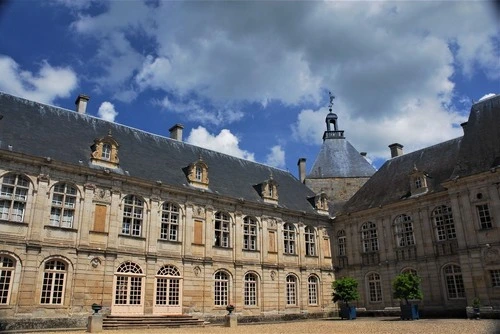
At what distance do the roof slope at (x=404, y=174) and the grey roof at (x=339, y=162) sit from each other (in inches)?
138

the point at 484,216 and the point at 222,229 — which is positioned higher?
the point at 222,229

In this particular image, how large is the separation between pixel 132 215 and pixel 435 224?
1538cm

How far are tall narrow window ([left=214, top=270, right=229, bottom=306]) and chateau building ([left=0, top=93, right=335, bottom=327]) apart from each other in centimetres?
5

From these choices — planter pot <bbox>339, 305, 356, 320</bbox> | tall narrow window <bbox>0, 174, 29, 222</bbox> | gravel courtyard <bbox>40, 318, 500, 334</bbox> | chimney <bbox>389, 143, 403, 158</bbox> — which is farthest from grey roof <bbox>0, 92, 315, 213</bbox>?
gravel courtyard <bbox>40, 318, 500, 334</bbox>

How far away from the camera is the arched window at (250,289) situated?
2231cm

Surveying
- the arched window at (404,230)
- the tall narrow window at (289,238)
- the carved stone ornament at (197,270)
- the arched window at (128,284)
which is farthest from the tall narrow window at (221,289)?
the arched window at (404,230)

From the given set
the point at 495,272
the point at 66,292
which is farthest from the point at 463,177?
the point at 66,292

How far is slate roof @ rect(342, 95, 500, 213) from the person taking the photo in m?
20.6

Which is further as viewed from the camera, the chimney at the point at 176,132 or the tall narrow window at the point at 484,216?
the chimney at the point at 176,132

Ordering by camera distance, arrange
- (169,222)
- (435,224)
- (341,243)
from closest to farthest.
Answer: (169,222), (435,224), (341,243)

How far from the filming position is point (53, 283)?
649 inches

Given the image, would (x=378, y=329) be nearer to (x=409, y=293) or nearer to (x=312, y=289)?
(x=409, y=293)

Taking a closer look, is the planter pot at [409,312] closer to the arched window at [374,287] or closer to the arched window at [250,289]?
the arched window at [374,287]

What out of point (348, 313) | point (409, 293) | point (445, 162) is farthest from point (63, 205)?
point (445, 162)
